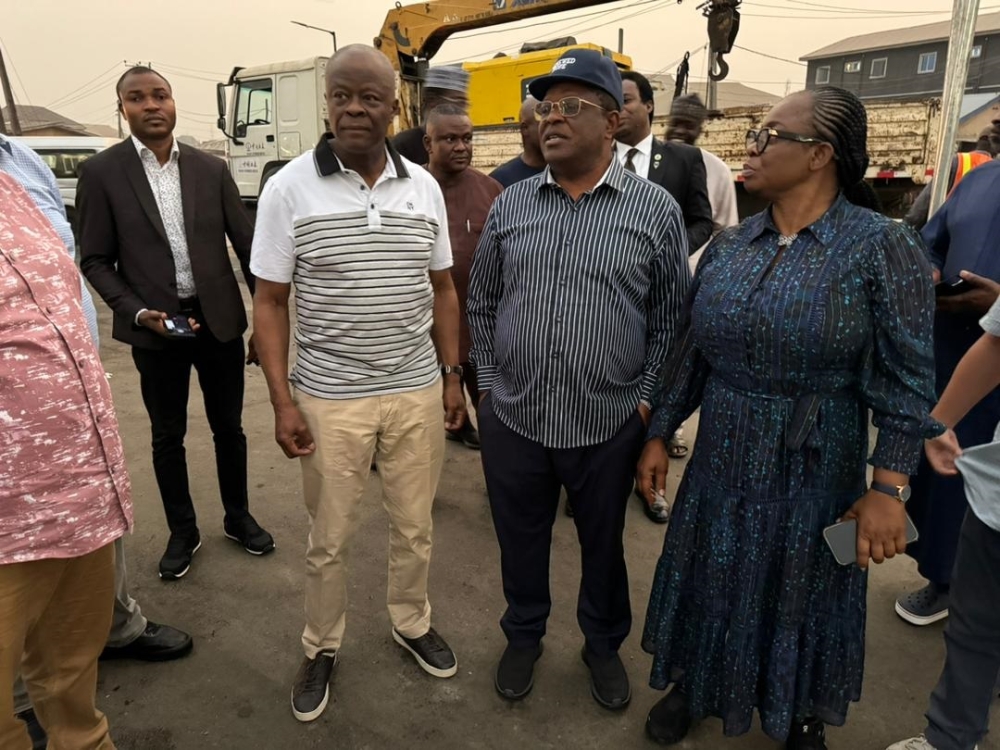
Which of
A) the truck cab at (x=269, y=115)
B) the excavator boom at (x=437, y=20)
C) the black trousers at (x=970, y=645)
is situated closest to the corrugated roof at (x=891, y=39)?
the excavator boom at (x=437, y=20)

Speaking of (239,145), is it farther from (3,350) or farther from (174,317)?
(3,350)

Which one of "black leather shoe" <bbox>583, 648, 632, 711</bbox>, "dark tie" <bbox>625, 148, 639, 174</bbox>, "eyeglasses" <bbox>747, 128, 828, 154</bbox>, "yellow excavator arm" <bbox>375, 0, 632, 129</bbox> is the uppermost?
"yellow excavator arm" <bbox>375, 0, 632, 129</bbox>

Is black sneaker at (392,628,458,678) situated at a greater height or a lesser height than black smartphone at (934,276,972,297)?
lesser

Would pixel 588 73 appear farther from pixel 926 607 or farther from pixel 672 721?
pixel 926 607

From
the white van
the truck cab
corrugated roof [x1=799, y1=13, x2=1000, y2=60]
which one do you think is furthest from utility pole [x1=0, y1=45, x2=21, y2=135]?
corrugated roof [x1=799, y1=13, x2=1000, y2=60]

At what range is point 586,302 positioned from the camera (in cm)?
194

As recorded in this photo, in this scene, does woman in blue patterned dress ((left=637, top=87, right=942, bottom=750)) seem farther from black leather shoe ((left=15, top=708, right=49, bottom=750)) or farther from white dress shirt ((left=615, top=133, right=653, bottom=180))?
black leather shoe ((left=15, top=708, right=49, bottom=750))

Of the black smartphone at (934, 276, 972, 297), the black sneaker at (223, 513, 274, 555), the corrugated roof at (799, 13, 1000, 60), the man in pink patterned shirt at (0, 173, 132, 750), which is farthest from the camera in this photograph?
the corrugated roof at (799, 13, 1000, 60)

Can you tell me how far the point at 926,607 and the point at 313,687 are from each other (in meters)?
2.37

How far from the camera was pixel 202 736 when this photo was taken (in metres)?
2.08

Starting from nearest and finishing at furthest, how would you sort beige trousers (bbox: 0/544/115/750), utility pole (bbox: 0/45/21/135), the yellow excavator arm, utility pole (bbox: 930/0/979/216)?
1. beige trousers (bbox: 0/544/115/750)
2. utility pole (bbox: 930/0/979/216)
3. the yellow excavator arm
4. utility pole (bbox: 0/45/21/135)

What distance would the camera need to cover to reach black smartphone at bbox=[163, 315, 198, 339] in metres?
2.50

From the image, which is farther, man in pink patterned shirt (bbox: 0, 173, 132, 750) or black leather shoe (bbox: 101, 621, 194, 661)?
black leather shoe (bbox: 101, 621, 194, 661)

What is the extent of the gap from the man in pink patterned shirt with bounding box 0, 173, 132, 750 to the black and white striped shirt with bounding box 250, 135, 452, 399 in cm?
57
